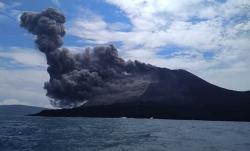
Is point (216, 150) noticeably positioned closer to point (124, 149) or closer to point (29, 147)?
point (124, 149)

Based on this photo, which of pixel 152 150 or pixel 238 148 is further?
pixel 238 148

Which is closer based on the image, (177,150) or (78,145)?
(177,150)

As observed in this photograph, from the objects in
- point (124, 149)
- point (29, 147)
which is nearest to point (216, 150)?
point (124, 149)

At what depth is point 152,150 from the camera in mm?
50188

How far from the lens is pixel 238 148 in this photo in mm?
54844

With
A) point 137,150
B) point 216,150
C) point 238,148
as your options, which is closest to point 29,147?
point 137,150

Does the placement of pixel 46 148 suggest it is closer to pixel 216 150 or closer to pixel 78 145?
pixel 78 145

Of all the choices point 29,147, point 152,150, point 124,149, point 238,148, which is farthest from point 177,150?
point 29,147

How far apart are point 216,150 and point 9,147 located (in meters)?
26.2

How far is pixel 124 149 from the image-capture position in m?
50.5

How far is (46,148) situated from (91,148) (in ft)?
18.4

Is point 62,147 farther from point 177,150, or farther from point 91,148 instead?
point 177,150

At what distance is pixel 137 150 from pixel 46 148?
11398mm

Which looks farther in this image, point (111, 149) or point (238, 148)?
point (238, 148)
